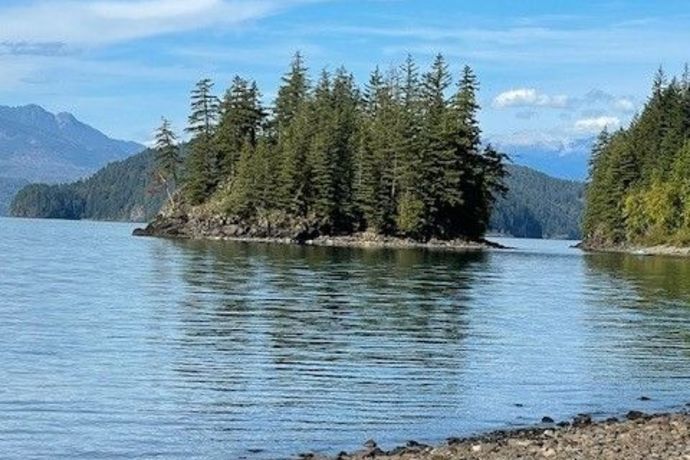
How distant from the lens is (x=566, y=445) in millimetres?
21938

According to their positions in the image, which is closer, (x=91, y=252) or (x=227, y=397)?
(x=227, y=397)

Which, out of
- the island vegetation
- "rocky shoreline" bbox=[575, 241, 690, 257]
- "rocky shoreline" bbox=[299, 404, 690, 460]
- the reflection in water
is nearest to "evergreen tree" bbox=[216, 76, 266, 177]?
the island vegetation

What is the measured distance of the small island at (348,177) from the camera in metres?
152

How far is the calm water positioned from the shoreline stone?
1.51m

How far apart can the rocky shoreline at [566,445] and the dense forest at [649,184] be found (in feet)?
456

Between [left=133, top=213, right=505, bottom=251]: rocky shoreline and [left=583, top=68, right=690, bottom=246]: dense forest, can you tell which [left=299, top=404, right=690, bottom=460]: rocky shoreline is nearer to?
[left=133, top=213, right=505, bottom=251]: rocky shoreline

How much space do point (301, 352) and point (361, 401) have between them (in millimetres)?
9022

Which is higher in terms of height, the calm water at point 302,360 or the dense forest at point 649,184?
the dense forest at point 649,184

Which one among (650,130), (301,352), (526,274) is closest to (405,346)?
(301,352)

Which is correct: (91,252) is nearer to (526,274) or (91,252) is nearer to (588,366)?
(526,274)

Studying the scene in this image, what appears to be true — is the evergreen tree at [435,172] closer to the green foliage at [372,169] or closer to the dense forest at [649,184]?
the green foliage at [372,169]

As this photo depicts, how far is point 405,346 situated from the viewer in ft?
133

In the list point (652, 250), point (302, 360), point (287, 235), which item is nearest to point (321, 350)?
point (302, 360)

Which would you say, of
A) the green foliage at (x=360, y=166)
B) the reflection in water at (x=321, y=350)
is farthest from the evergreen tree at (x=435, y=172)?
the reflection in water at (x=321, y=350)
